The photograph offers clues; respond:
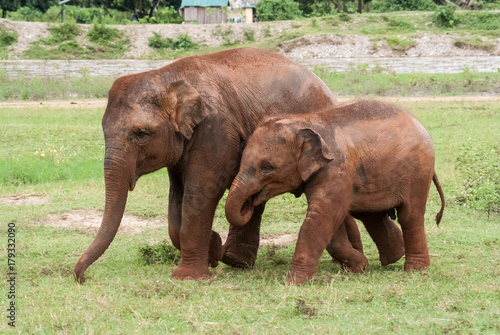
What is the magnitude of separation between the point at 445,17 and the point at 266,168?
36109mm

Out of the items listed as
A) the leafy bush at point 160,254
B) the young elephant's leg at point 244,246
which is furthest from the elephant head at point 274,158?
the leafy bush at point 160,254

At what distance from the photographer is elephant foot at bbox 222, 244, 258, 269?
734 centimetres

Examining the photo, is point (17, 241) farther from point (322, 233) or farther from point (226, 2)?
point (226, 2)

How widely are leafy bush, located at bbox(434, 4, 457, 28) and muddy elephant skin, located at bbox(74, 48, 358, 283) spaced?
34.7m

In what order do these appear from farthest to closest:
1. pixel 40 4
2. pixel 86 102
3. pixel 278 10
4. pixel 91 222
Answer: pixel 40 4
pixel 278 10
pixel 86 102
pixel 91 222

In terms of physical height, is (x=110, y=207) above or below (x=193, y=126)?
below

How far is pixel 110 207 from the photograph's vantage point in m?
6.52

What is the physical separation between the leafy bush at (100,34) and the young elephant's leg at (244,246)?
34075 millimetres

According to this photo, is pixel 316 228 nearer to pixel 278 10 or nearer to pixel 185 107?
pixel 185 107

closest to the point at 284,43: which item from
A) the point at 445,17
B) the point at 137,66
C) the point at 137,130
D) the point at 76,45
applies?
the point at 445,17

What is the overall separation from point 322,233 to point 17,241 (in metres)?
3.54

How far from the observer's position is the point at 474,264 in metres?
7.12

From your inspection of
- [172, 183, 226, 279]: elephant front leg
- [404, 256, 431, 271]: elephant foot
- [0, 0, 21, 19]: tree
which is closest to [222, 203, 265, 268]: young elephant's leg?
[172, 183, 226, 279]: elephant front leg

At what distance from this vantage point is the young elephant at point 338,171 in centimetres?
635
